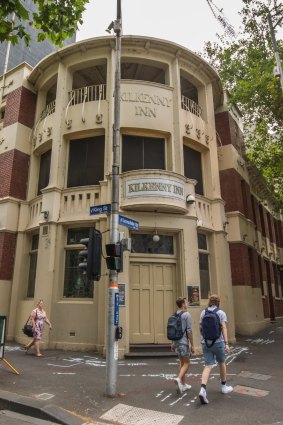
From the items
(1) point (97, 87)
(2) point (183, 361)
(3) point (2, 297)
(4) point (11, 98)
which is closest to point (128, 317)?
(2) point (183, 361)

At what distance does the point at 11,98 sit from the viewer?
15523 millimetres

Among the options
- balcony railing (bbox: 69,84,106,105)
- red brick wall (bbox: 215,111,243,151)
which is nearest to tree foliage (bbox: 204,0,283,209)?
red brick wall (bbox: 215,111,243,151)

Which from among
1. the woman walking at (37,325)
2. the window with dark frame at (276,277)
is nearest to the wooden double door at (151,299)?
the woman walking at (37,325)

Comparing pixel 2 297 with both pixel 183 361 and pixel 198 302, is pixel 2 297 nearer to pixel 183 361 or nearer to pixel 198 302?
pixel 198 302

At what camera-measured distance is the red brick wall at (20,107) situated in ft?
48.9

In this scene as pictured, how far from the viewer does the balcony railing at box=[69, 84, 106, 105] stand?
1338 cm

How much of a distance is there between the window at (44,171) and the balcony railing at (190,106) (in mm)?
6037

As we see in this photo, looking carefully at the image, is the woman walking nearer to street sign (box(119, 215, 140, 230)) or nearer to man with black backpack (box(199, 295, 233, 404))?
street sign (box(119, 215, 140, 230))

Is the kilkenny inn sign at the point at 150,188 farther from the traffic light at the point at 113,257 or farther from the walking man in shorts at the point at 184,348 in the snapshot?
the walking man in shorts at the point at 184,348

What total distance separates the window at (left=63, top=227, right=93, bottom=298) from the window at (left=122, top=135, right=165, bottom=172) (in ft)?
9.81

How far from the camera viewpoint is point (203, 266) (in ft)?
41.2

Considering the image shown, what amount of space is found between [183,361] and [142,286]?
4.54 metres

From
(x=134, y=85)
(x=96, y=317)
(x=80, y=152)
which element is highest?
(x=134, y=85)

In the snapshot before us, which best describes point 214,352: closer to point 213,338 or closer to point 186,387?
point 213,338
